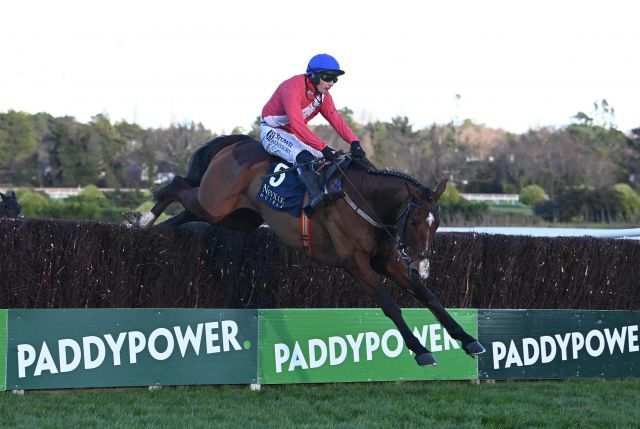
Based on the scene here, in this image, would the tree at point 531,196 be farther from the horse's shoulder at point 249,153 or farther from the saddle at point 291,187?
the saddle at point 291,187

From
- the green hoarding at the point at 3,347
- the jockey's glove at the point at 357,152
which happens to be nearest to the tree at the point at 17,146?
the green hoarding at the point at 3,347

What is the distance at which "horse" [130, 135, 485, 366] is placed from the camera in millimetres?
6570

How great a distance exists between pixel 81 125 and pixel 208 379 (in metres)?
28.3

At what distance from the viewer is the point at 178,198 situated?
26.6 ft

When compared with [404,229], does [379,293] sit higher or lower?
lower

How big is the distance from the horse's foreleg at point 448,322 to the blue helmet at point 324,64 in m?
1.77

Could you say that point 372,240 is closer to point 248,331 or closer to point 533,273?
point 248,331

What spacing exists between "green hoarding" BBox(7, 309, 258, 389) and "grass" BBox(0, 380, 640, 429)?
0.11 meters

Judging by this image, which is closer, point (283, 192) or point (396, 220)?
point (396, 220)

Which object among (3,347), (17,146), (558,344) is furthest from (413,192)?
(17,146)

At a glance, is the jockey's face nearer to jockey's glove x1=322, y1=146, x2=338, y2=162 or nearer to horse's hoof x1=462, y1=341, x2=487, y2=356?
jockey's glove x1=322, y1=146, x2=338, y2=162

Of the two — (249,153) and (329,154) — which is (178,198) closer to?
(249,153)

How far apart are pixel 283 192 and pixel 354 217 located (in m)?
0.65

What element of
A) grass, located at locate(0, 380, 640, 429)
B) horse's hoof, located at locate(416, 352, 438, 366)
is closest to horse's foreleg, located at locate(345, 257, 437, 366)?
horse's hoof, located at locate(416, 352, 438, 366)
